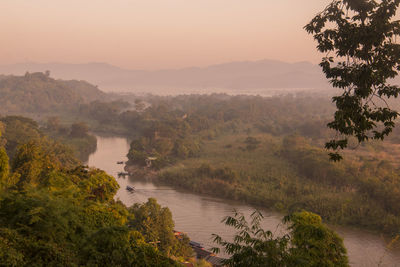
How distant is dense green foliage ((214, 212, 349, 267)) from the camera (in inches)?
269

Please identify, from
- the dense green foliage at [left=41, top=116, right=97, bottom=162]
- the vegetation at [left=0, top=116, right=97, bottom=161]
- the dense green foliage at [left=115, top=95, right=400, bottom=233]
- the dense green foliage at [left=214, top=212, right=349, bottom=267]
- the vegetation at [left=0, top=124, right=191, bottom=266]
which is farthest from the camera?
the dense green foliage at [left=41, top=116, right=97, bottom=162]

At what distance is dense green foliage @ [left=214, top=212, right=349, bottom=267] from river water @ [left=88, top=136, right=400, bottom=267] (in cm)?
653

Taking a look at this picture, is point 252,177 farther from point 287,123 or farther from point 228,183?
point 287,123

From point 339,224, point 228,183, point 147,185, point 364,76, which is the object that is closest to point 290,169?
point 228,183

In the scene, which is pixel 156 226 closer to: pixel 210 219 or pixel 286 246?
pixel 210 219

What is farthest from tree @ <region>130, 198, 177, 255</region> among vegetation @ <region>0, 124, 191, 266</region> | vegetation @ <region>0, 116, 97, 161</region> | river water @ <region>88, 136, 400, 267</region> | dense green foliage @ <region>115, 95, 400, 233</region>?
vegetation @ <region>0, 116, 97, 161</region>

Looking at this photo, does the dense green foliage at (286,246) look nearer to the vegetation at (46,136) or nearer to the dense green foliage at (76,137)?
the vegetation at (46,136)

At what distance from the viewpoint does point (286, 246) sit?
778cm

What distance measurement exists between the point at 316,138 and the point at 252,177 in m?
26.4

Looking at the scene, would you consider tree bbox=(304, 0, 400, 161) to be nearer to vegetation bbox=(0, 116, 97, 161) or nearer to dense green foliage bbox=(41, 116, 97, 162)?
vegetation bbox=(0, 116, 97, 161)

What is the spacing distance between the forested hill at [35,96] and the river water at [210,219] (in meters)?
68.7

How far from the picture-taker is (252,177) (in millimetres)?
37219

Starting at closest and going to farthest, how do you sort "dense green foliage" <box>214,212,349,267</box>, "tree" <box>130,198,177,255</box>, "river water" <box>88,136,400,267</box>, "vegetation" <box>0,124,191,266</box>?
"vegetation" <box>0,124,191,266</box>
"dense green foliage" <box>214,212,349,267</box>
"tree" <box>130,198,177,255</box>
"river water" <box>88,136,400,267</box>

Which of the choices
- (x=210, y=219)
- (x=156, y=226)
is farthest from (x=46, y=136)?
(x=156, y=226)
